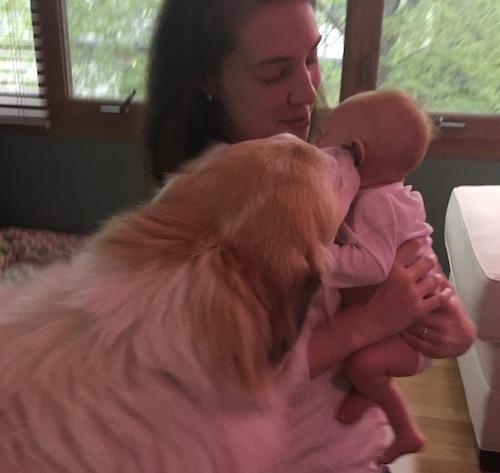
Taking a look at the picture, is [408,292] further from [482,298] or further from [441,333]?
[482,298]

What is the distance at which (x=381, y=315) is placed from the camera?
104 cm

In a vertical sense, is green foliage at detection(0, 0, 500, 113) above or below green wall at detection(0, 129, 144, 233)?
above

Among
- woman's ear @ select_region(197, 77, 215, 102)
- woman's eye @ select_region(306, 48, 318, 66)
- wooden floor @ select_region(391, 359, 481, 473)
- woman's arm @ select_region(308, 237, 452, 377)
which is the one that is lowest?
wooden floor @ select_region(391, 359, 481, 473)

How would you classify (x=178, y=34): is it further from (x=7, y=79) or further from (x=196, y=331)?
(x=7, y=79)

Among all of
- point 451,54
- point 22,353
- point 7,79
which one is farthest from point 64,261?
point 7,79

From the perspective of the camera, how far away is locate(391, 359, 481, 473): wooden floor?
210cm

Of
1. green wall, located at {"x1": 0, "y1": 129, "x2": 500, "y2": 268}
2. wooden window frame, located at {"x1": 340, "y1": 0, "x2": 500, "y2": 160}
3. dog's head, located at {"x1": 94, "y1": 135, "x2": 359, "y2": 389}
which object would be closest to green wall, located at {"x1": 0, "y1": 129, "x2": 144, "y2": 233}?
green wall, located at {"x1": 0, "y1": 129, "x2": 500, "y2": 268}

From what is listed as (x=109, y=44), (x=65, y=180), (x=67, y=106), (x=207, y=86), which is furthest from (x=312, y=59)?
(x=65, y=180)

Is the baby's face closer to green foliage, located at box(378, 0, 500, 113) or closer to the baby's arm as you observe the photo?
the baby's arm

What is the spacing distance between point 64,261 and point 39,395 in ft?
0.71

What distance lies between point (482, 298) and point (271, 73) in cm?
103

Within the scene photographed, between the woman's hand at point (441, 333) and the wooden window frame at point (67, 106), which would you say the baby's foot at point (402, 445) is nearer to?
the woman's hand at point (441, 333)

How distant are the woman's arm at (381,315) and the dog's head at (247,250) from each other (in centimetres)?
21

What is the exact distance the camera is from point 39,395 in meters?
0.73
